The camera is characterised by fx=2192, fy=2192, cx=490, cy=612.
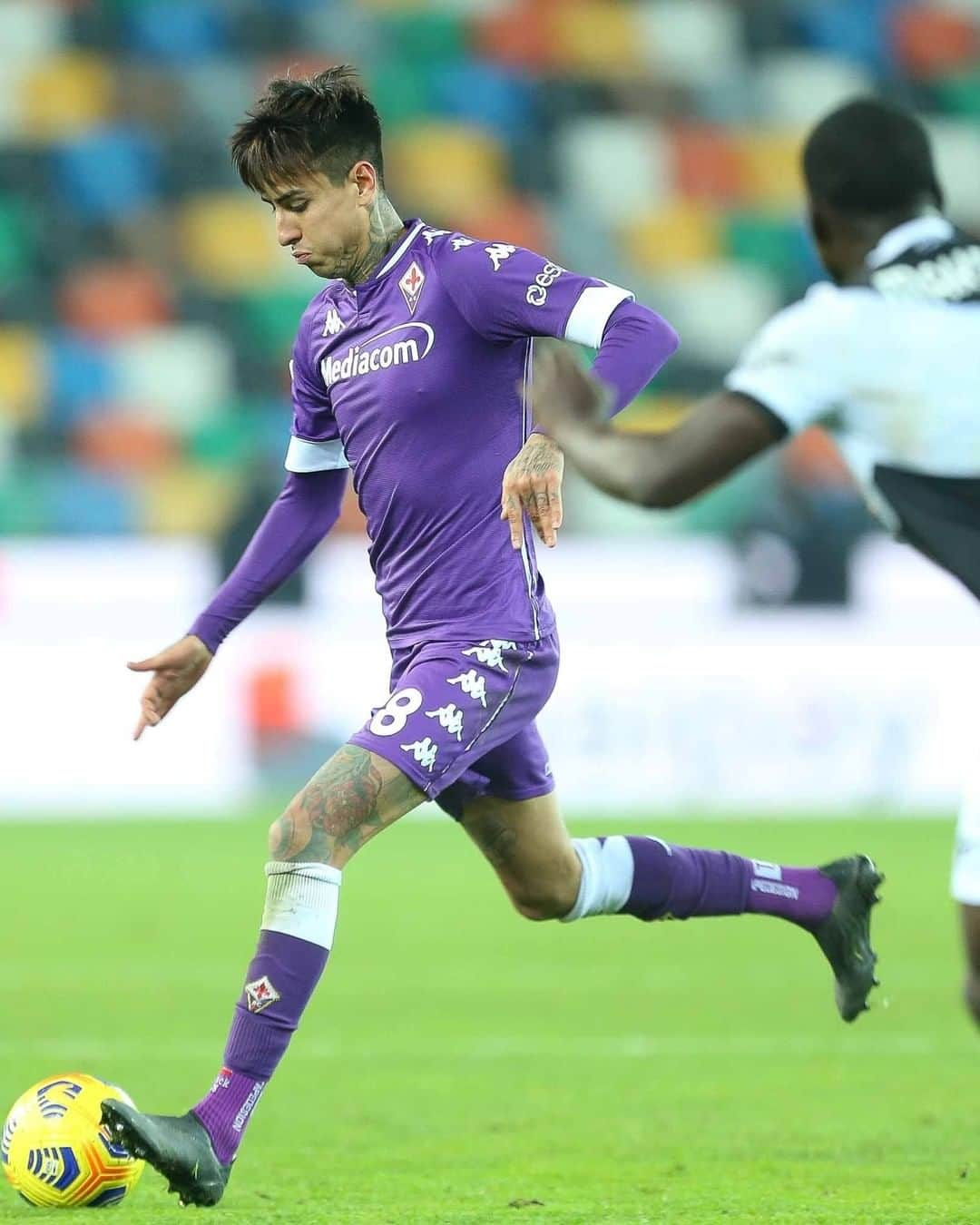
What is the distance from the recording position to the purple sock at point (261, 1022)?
4.41 meters

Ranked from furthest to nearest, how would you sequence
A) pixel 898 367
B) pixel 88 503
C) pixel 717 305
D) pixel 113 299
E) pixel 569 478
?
pixel 717 305 < pixel 113 299 < pixel 88 503 < pixel 569 478 < pixel 898 367

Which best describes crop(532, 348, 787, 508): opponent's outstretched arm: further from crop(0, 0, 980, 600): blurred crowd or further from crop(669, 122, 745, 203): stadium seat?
crop(669, 122, 745, 203): stadium seat

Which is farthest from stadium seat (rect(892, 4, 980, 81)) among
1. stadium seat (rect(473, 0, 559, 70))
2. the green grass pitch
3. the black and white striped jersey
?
the black and white striped jersey

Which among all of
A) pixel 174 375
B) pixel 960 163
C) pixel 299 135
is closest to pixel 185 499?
pixel 174 375

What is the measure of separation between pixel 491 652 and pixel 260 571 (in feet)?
2.74

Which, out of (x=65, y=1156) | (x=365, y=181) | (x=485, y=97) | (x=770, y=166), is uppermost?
(x=485, y=97)

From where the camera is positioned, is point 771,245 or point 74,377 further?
point 771,245

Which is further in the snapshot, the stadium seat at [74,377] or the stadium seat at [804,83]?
the stadium seat at [804,83]

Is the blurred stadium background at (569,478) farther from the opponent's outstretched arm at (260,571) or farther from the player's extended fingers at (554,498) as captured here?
the player's extended fingers at (554,498)

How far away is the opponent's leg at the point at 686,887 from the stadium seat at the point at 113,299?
13504mm

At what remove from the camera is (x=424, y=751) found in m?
4.60

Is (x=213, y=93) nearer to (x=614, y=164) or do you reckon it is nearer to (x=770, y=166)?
(x=614, y=164)

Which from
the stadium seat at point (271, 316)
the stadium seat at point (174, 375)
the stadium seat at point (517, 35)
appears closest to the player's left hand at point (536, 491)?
the stadium seat at point (174, 375)

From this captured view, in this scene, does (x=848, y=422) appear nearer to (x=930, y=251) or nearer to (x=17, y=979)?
(x=930, y=251)
